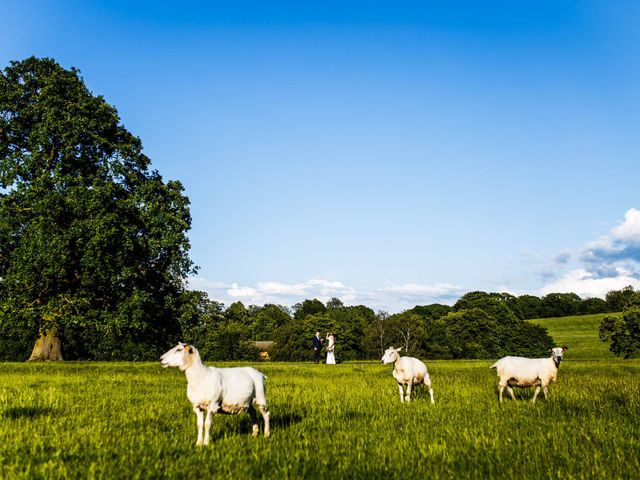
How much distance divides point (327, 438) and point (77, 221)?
2451 cm

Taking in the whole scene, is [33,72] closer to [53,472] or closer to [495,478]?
[53,472]

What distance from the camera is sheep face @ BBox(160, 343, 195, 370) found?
7.52m

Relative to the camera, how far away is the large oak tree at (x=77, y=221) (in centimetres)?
2797

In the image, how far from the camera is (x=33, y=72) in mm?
33000

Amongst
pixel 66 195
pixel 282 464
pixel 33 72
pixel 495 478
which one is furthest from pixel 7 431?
pixel 33 72

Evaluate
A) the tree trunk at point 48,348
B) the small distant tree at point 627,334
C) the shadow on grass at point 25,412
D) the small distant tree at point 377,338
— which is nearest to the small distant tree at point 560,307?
the small distant tree at point 377,338

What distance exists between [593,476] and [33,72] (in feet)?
125

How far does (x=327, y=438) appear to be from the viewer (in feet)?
26.5

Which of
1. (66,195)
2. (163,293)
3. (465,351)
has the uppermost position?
(66,195)

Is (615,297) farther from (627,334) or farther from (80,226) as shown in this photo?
(80,226)

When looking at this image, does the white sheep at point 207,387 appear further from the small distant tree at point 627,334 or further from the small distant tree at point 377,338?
the small distant tree at point 377,338

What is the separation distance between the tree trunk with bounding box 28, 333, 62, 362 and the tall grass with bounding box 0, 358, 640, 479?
2170 centimetres

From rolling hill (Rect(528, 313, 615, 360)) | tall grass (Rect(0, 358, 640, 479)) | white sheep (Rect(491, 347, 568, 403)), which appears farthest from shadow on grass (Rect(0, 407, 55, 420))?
rolling hill (Rect(528, 313, 615, 360))

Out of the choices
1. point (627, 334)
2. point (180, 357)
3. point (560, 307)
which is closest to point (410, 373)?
point (180, 357)
